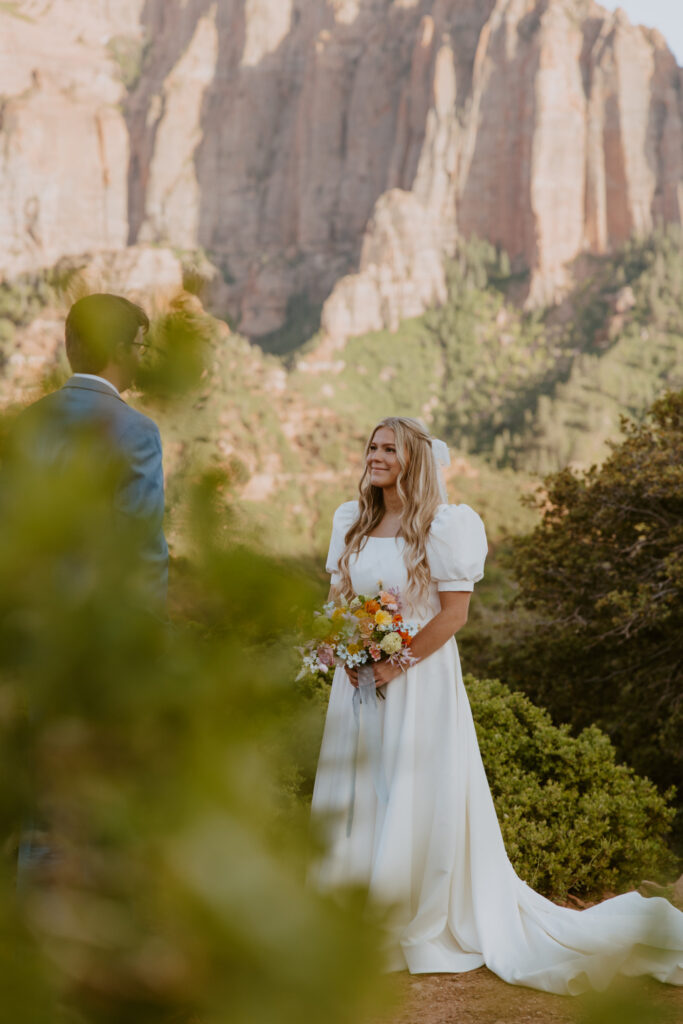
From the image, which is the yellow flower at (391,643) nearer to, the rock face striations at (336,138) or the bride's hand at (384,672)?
the bride's hand at (384,672)

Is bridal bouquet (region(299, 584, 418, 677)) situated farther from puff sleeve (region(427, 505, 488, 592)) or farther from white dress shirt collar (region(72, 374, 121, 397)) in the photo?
white dress shirt collar (region(72, 374, 121, 397))

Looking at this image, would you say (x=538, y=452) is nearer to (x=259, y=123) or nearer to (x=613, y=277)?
(x=613, y=277)

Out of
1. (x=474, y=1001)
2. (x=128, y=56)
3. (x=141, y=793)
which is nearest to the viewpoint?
(x=141, y=793)

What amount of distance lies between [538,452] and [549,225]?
21969 mm

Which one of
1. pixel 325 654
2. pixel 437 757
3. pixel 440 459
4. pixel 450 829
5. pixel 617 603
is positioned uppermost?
pixel 440 459

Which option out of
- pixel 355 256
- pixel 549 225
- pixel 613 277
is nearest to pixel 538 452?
pixel 613 277

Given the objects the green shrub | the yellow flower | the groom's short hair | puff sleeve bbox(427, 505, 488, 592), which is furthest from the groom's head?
the green shrub

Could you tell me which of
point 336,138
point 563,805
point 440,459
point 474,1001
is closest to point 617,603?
point 563,805

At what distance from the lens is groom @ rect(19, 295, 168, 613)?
0.59 meters

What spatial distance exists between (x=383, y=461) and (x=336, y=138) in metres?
84.1

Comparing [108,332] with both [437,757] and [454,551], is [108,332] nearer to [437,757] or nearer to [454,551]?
[454,551]

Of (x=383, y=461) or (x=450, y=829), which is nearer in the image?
(x=450, y=829)

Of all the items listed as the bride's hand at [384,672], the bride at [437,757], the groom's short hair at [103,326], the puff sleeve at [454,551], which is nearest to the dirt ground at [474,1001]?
the bride at [437,757]

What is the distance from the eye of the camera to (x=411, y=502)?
401 centimetres
